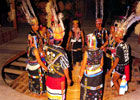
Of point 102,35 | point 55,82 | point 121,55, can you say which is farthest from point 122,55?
point 55,82

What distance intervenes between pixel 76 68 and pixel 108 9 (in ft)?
28.1

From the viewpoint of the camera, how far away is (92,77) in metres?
4.04

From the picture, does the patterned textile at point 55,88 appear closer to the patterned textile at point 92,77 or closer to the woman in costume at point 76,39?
the patterned textile at point 92,77

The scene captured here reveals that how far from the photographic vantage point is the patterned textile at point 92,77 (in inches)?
154

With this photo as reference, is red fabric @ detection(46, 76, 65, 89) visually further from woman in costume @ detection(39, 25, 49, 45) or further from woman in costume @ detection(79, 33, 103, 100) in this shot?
woman in costume @ detection(39, 25, 49, 45)

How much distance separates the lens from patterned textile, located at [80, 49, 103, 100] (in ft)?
12.9

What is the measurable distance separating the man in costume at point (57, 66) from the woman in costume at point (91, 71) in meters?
0.42

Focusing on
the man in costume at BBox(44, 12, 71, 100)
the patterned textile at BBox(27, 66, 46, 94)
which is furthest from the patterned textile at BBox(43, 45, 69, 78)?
the patterned textile at BBox(27, 66, 46, 94)

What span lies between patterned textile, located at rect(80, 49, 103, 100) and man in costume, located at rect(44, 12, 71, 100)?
0.47 m

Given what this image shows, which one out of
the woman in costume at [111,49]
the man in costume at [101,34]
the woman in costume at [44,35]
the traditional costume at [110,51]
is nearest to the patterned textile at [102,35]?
the man in costume at [101,34]

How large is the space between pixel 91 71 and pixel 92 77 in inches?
5.8

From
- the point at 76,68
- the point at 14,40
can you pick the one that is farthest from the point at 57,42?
the point at 14,40

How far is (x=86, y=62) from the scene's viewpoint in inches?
156

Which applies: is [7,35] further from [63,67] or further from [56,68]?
[63,67]
